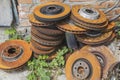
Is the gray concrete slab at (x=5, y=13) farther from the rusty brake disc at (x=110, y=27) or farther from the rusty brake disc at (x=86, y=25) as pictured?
the rusty brake disc at (x=110, y=27)

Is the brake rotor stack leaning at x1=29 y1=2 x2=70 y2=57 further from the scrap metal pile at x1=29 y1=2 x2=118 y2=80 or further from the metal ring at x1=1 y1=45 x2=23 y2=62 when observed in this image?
the metal ring at x1=1 y1=45 x2=23 y2=62

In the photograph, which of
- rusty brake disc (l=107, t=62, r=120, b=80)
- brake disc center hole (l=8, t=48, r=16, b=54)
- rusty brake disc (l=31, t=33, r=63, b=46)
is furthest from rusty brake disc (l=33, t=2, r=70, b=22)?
rusty brake disc (l=107, t=62, r=120, b=80)

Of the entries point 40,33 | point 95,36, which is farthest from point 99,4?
point 40,33

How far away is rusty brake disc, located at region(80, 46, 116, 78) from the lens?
2.74m

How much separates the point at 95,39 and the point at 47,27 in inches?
19.3

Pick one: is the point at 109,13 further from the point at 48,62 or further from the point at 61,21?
the point at 48,62

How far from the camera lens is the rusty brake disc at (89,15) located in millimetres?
2729

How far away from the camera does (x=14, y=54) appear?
9.80ft

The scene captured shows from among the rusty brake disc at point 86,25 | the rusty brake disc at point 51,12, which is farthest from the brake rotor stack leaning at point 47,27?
the rusty brake disc at point 86,25

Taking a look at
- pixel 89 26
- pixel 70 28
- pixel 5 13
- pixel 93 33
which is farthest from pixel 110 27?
pixel 5 13

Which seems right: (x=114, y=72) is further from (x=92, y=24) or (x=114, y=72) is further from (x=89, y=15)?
(x=89, y=15)

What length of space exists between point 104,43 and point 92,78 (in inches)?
16.5

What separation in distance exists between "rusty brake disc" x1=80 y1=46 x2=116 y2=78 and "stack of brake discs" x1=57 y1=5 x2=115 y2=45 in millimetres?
69

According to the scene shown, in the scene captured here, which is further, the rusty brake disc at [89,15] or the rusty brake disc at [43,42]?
the rusty brake disc at [43,42]
